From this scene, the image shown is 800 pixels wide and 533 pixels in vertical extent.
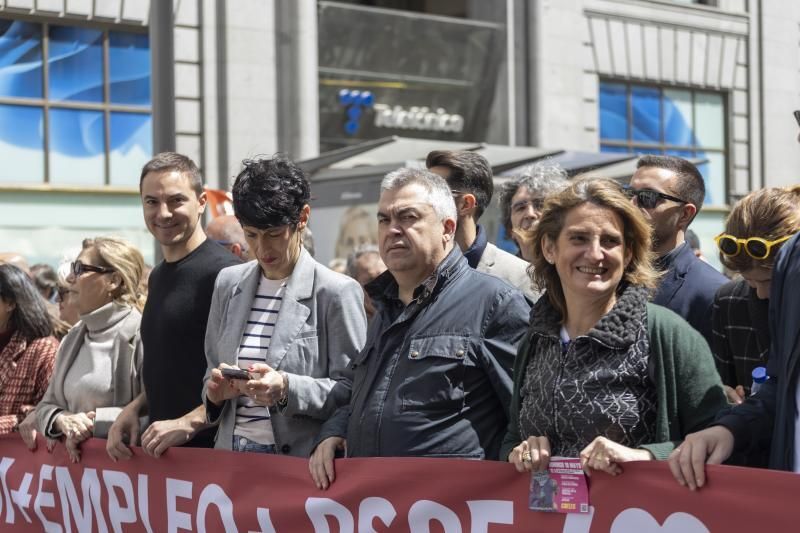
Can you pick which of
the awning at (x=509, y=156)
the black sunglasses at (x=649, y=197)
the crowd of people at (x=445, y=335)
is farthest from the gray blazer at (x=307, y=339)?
the awning at (x=509, y=156)

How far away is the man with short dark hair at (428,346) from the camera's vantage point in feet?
13.1

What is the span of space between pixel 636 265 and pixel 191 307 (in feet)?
6.97

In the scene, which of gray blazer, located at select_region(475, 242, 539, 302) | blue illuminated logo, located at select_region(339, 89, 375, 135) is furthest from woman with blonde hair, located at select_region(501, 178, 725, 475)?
blue illuminated logo, located at select_region(339, 89, 375, 135)

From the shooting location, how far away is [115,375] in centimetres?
557

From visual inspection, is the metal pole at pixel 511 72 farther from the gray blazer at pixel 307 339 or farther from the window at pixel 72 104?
the gray blazer at pixel 307 339

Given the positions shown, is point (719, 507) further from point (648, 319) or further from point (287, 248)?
point (287, 248)

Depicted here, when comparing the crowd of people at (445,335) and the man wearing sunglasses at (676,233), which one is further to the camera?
the man wearing sunglasses at (676,233)

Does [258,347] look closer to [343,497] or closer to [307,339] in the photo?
[307,339]

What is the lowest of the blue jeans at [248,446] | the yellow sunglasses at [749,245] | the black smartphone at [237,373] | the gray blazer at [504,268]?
A: the blue jeans at [248,446]

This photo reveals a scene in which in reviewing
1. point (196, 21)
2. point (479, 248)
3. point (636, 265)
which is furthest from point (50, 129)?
point (636, 265)

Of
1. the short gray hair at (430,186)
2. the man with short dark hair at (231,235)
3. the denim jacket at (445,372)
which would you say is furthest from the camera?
the man with short dark hair at (231,235)

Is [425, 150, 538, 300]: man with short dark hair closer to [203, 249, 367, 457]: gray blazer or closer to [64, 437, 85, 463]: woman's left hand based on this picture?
[203, 249, 367, 457]: gray blazer

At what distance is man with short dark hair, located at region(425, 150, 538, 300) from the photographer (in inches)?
205

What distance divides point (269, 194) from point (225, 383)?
28.2 inches
